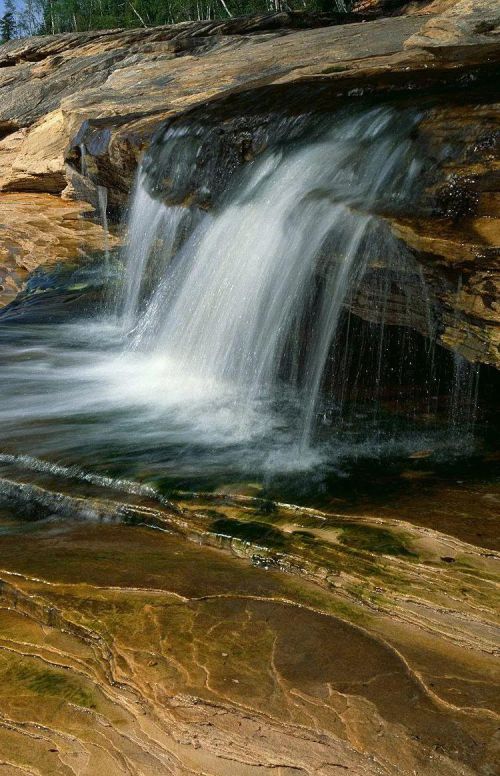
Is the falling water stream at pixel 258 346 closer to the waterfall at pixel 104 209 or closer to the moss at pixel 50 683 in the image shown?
the moss at pixel 50 683

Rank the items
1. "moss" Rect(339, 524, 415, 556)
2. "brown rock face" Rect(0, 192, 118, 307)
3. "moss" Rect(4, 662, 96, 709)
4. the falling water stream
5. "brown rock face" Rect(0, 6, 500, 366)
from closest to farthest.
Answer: "moss" Rect(4, 662, 96, 709), "moss" Rect(339, 524, 415, 556), "brown rock face" Rect(0, 6, 500, 366), the falling water stream, "brown rock face" Rect(0, 192, 118, 307)

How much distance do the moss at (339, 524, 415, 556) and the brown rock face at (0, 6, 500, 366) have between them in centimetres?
176

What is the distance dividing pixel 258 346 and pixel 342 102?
3055mm

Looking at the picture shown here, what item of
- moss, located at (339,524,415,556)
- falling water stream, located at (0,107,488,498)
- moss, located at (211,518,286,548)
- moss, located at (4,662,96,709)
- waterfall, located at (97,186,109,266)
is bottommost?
moss, located at (4,662,96,709)

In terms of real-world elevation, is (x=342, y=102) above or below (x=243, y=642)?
above

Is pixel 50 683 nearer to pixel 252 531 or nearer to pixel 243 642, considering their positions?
pixel 243 642

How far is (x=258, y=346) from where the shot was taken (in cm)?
673

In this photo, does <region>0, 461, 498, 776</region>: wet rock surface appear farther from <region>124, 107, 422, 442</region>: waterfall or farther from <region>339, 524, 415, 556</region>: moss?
<region>124, 107, 422, 442</region>: waterfall

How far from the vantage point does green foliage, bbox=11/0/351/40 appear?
38.6 metres

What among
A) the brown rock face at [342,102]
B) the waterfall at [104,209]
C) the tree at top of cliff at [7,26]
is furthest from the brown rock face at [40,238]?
the tree at top of cliff at [7,26]

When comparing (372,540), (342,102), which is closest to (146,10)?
(342,102)

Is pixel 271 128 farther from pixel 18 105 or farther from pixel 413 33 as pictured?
pixel 18 105

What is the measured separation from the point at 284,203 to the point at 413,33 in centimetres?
645

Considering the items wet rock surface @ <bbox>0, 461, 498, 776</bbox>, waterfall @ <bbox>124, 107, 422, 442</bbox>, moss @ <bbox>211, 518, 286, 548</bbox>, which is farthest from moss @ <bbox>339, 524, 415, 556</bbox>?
waterfall @ <bbox>124, 107, 422, 442</bbox>
